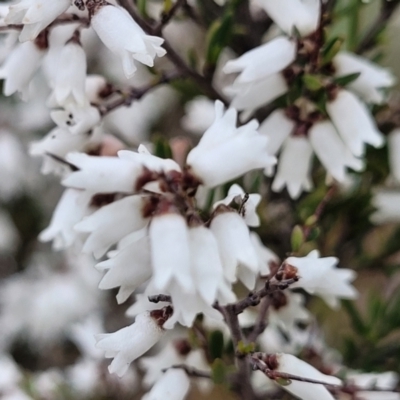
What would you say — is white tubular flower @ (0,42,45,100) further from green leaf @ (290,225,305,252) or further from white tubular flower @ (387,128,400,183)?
white tubular flower @ (387,128,400,183)

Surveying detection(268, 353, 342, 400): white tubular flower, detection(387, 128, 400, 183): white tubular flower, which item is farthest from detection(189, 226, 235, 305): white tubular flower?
detection(387, 128, 400, 183): white tubular flower

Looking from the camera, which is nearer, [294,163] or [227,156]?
[227,156]

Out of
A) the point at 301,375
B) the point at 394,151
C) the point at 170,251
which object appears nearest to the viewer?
the point at 170,251

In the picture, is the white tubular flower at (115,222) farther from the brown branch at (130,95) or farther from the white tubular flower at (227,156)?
the brown branch at (130,95)

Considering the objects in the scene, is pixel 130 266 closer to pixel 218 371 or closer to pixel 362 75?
pixel 218 371

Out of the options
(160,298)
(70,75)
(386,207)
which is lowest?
(386,207)

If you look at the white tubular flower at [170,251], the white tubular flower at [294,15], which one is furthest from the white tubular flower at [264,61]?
the white tubular flower at [170,251]

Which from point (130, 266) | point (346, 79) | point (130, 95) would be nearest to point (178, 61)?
point (130, 95)

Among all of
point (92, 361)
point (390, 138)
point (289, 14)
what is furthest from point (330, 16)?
point (92, 361)
